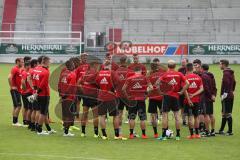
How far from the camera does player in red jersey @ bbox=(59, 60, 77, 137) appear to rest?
17.4 metres

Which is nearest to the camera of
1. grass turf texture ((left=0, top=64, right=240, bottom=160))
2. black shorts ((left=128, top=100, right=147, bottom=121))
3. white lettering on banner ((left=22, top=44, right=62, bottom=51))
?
grass turf texture ((left=0, top=64, right=240, bottom=160))

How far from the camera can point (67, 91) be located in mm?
17734

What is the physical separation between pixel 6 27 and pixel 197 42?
1687 centimetres

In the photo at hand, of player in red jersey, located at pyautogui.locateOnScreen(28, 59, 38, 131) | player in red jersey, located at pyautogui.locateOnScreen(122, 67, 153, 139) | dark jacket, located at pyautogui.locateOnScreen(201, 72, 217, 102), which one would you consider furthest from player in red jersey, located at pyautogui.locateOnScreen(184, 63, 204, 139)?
player in red jersey, located at pyautogui.locateOnScreen(28, 59, 38, 131)

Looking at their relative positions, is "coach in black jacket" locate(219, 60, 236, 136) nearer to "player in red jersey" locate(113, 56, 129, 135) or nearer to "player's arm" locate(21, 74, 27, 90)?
"player in red jersey" locate(113, 56, 129, 135)

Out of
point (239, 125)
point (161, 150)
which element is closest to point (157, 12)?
point (239, 125)

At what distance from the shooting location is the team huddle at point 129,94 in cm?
1705

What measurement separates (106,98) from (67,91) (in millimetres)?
1236

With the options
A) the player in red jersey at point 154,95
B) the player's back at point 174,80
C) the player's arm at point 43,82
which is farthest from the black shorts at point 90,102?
the player's back at point 174,80

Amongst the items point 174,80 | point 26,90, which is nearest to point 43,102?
point 26,90

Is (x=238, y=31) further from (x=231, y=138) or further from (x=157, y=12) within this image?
(x=231, y=138)

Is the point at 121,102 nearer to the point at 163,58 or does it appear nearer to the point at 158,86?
the point at 158,86

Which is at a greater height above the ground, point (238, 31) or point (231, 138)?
point (238, 31)

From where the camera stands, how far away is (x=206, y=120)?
59.5 ft
